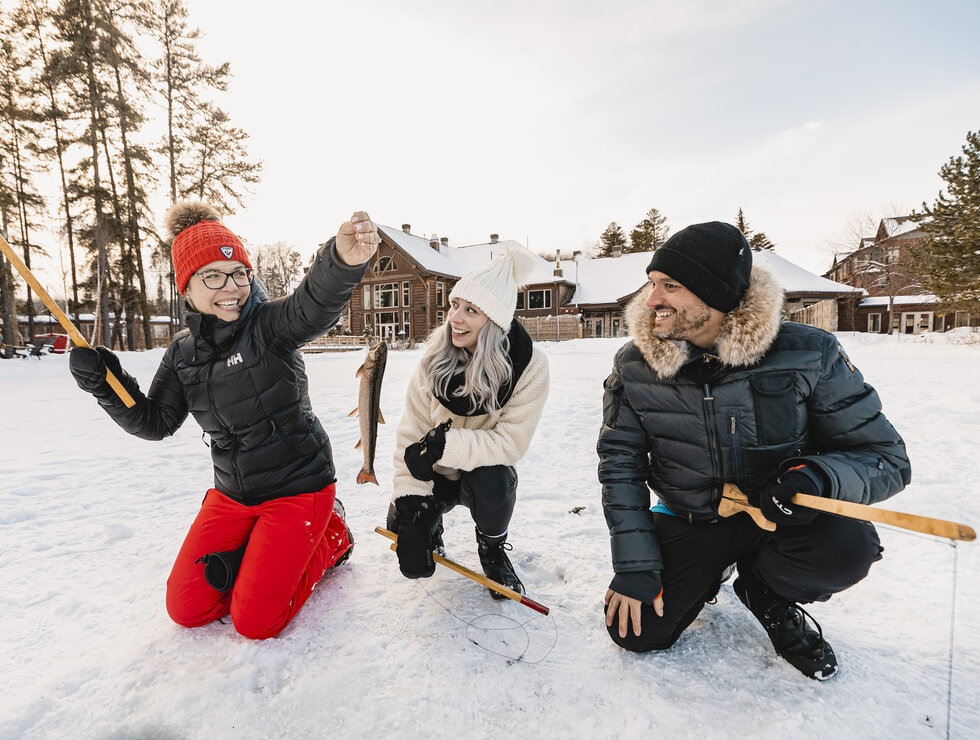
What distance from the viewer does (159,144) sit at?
62.0ft

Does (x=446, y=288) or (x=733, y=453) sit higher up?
(x=446, y=288)

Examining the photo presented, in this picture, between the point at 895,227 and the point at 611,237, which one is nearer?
the point at 895,227

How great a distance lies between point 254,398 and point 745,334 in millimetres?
2412

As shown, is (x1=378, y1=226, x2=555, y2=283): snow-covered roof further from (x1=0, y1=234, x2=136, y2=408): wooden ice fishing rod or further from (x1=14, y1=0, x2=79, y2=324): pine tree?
(x1=0, y1=234, x2=136, y2=408): wooden ice fishing rod

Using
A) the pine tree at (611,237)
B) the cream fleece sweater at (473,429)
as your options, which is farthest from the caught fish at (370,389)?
the pine tree at (611,237)

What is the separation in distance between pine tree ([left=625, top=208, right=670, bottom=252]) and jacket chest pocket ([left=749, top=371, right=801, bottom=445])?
46724 mm

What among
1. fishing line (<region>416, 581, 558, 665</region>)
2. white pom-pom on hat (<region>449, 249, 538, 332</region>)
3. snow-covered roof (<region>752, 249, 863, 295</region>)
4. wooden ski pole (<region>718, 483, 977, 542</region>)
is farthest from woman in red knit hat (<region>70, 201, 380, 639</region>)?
snow-covered roof (<region>752, 249, 863, 295</region>)

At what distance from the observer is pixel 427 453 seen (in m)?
2.35

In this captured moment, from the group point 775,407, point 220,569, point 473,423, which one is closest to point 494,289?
point 473,423

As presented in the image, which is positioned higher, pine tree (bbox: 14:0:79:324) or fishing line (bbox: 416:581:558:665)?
pine tree (bbox: 14:0:79:324)

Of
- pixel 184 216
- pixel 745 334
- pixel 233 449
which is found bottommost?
pixel 233 449

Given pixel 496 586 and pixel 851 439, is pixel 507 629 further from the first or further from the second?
pixel 851 439

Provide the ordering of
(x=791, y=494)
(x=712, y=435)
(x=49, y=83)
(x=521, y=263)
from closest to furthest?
1. (x=791, y=494)
2. (x=712, y=435)
3. (x=521, y=263)
4. (x=49, y=83)

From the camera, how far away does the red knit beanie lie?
2.46m
